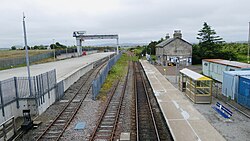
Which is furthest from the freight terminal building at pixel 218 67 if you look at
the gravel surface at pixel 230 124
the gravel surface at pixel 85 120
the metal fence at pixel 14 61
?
the metal fence at pixel 14 61

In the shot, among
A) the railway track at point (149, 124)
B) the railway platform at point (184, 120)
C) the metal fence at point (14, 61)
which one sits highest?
the metal fence at point (14, 61)

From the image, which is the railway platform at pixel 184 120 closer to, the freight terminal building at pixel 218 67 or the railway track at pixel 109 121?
the railway track at pixel 109 121

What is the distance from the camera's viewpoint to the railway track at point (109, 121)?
11.0 meters

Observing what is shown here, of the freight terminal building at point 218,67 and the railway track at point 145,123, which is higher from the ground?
the freight terminal building at point 218,67

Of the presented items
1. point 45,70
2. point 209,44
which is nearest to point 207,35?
point 209,44

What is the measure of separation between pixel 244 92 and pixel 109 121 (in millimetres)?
9890

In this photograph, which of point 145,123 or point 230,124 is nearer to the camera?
point 230,124

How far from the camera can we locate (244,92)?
52.5 ft

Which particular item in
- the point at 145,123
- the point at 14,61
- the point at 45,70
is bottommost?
the point at 145,123

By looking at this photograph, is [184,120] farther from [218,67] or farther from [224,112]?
[218,67]

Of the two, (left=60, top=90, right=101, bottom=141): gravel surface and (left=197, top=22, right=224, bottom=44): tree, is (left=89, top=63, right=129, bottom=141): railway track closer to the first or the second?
(left=60, top=90, right=101, bottom=141): gravel surface

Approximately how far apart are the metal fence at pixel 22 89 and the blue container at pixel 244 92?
13.9 metres

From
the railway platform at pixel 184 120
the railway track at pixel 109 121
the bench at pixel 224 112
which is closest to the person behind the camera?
the railway platform at pixel 184 120

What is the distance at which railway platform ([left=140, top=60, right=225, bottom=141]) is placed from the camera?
1064 centimetres
